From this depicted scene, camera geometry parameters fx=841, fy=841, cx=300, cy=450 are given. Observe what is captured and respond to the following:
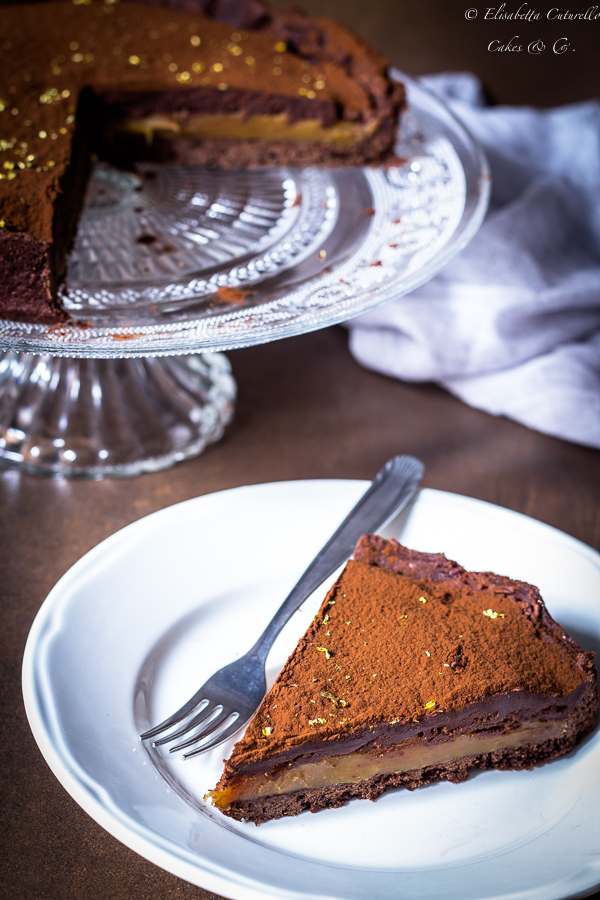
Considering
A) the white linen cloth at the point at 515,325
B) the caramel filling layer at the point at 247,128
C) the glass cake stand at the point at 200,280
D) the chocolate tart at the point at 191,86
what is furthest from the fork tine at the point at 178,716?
the caramel filling layer at the point at 247,128

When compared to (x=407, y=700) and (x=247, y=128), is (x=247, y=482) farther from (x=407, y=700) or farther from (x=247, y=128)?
(x=247, y=128)

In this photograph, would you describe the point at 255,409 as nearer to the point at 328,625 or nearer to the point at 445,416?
the point at 445,416

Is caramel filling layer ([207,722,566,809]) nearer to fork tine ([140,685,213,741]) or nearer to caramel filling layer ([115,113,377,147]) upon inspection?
fork tine ([140,685,213,741])

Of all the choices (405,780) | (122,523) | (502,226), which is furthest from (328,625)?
(502,226)

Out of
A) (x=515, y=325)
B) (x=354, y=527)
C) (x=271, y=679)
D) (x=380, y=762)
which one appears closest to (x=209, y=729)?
(x=271, y=679)

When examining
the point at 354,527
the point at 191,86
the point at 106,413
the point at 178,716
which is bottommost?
the point at 106,413

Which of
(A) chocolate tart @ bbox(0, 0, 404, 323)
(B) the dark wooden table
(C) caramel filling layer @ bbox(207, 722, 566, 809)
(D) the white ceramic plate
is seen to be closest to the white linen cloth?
(B) the dark wooden table
